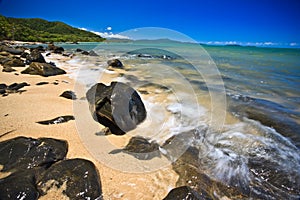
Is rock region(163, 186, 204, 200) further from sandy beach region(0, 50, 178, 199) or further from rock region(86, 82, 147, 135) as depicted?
rock region(86, 82, 147, 135)

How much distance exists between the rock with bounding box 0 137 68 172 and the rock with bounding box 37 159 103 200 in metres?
0.20

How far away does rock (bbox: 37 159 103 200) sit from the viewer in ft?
5.44

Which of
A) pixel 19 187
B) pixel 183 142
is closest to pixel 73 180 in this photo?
pixel 19 187

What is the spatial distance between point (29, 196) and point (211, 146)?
2532mm

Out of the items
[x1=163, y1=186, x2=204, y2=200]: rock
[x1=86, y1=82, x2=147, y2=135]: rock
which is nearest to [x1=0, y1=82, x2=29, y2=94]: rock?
[x1=86, y1=82, x2=147, y2=135]: rock

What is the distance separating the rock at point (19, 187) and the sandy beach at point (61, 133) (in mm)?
157

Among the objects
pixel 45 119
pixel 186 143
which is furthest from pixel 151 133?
pixel 45 119

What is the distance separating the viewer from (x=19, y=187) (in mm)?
1568

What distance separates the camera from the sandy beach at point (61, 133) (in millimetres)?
1845

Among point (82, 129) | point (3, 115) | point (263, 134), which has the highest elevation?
point (3, 115)

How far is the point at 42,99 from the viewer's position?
3990mm

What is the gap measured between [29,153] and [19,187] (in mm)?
566

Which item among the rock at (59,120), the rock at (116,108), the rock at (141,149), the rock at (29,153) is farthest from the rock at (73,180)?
the rock at (59,120)

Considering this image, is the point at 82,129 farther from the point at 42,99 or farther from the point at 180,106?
the point at 180,106
